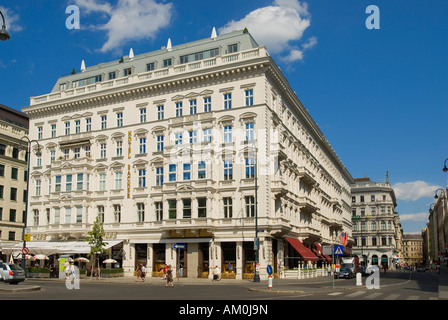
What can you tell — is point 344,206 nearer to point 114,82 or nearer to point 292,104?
point 292,104

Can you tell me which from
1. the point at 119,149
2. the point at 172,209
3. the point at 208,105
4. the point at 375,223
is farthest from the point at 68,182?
the point at 375,223

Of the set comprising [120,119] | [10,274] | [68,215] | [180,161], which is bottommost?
[10,274]

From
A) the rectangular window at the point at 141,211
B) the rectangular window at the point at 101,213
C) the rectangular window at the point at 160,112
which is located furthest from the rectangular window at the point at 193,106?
the rectangular window at the point at 101,213

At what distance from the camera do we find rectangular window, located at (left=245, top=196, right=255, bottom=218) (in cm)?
4684

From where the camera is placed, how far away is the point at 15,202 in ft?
230

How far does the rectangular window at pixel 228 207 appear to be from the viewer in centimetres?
4809

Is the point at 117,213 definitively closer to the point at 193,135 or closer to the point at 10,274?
the point at 193,135

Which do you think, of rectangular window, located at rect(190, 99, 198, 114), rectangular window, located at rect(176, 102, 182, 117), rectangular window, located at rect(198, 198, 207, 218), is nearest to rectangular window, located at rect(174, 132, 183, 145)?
rectangular window, located at rect(176, 102, 182, 117)

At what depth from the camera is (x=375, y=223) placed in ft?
420

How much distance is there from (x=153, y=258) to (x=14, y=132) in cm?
3404

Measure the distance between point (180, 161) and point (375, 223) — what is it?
91.1 meters
